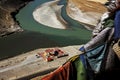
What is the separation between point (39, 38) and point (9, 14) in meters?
5.81

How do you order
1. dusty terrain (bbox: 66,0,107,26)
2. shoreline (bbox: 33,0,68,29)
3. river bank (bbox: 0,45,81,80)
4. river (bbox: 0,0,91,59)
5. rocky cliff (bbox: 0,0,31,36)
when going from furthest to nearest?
1. shoreline (bbox: 33,0,68,29)
2. rocky cliff (bbox: 0,0,31,36)
3. dusty terrain (bbox: 66,0,107,26)
4. river (bbox: 0,0,91,59)
5. river bank (bbox: 0,45,81,80)

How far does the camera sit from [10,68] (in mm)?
13781

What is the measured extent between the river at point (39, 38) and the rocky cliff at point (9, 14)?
0.73 m

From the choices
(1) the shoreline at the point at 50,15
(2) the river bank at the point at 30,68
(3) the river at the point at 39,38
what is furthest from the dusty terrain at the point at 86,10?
(2) the river bank at the point at 30,68

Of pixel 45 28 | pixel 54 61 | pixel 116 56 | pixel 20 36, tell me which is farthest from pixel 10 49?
pixel 116 56

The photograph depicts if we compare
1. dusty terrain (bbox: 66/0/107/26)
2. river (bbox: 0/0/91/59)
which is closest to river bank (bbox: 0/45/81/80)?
river (bbox: 0/0/91/59)

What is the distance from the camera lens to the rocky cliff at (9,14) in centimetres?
2403

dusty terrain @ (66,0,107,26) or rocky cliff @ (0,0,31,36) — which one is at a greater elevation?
dusty terrain @ (66,0,107,26)

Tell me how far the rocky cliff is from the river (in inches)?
28.6

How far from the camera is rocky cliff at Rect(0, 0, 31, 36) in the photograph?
24.0 m

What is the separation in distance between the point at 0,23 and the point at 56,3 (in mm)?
7552

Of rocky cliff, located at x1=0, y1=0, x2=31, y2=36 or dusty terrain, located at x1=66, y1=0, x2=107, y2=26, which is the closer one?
dusty terrain, located at x1=66, y1=0, x2=107, y2=26

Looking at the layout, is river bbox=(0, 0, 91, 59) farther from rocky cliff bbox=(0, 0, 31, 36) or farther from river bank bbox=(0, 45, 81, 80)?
river bank bbox=(0, 45, 81, 80)

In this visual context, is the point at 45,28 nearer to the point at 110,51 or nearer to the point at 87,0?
the point at 87,0
